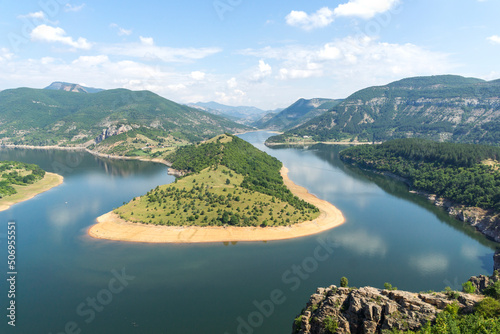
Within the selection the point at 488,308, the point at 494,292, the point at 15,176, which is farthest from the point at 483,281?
the point at 15,176

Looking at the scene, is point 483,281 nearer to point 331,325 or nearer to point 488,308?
point 488,308

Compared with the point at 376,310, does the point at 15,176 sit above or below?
below

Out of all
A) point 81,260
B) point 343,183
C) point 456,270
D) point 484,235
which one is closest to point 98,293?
point 81,260

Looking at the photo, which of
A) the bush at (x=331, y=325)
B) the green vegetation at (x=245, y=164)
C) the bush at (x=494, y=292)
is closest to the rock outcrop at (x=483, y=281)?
the bush at (x=494, y=292)

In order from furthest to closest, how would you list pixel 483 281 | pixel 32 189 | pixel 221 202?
pixel 32 189 < pixel 221 202 < pixel 483 281

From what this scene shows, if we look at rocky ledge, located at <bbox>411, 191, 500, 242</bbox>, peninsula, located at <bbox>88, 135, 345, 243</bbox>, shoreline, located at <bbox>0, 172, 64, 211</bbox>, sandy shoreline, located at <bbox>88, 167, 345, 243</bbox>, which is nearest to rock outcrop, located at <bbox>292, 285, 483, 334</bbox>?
sandy shoreline, located at <bbox>88, 167, 345, 243</bbox>

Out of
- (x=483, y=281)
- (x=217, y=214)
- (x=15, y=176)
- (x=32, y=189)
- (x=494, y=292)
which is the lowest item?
(x=32, y=189)

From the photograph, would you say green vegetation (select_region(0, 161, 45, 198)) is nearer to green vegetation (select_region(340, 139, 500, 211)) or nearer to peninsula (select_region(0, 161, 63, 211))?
peninsula (select_region(0, 161, 63, 211))

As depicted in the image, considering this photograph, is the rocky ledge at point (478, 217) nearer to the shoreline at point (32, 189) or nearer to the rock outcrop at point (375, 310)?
the rock outcrop at point (375, 310)
